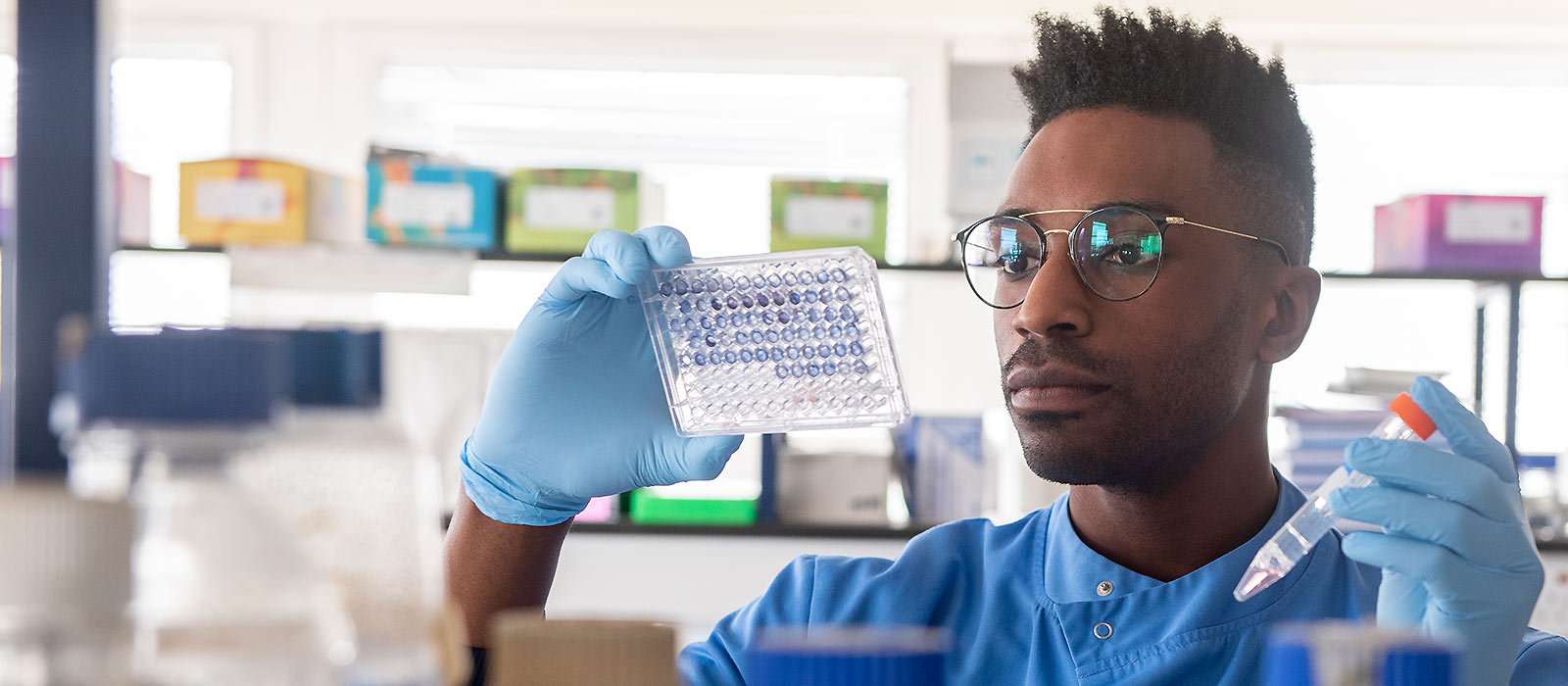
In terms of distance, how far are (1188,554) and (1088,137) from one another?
1.45ft

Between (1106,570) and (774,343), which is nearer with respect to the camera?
(774,343)

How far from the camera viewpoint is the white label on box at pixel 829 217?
2.96m

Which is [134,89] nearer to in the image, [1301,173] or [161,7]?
[161,7]

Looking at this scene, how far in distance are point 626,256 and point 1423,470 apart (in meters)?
0.67

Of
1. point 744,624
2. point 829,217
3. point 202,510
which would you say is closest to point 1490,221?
point 829,217

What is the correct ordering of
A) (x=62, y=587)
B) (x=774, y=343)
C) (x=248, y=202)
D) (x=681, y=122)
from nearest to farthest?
(x=62, y=587) < (x=774, y=343) < (x=248, y=202) < (x=681, y=122)

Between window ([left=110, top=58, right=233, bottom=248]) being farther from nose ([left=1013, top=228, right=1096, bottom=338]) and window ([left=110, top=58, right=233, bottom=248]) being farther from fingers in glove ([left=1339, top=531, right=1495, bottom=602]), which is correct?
fingers in glove ([left=1339, top=531, right=1495, bottom=602])

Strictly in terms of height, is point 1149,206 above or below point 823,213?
below

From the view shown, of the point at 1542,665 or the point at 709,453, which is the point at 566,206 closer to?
the point at 709,453

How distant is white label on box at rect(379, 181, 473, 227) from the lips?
78.3 inches

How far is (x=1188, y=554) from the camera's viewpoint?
135 centimetres

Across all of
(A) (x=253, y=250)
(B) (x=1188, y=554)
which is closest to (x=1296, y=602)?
(B) (x=1188, y=554)

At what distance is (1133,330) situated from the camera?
4.25 feet

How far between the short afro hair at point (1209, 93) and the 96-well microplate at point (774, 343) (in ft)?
1.70
